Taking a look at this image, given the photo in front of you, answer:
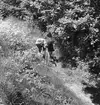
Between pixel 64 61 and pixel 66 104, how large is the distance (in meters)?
2.75

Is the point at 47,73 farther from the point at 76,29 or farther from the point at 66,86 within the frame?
the point at 76,29

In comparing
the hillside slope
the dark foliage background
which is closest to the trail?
the hillside slope

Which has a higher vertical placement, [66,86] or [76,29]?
[76,29]

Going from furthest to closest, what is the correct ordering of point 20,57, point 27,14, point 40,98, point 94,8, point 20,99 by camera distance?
point 27,14, point 94,8, point 20,57, point 40,98, point 20,99

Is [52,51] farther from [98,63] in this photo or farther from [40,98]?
[40,98]

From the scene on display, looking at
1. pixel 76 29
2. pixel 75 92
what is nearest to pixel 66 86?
pixel 75 92

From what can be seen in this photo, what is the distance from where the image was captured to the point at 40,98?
4758mm

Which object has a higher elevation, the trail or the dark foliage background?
the dark foliage background

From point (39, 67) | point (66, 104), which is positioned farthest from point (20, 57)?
point (66, 104)

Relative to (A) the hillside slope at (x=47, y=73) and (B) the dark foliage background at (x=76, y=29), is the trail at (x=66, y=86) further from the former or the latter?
(B) the dark foliage background at (x=76, y=29)

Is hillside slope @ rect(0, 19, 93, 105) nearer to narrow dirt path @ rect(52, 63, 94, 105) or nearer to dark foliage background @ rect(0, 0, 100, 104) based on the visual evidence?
narrow dirt path @ rect(52, 63, 94, 105)

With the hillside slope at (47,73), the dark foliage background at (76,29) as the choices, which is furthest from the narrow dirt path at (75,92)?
the dark foliage background at (76,29)

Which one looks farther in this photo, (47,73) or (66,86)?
(66,86)

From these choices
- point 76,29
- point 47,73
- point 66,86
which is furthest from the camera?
point 76,29
